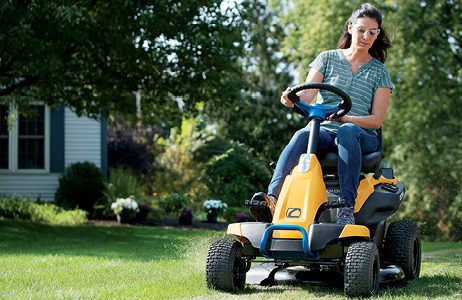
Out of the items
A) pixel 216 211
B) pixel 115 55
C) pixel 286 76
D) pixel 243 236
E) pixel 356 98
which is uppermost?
pixel 286 76

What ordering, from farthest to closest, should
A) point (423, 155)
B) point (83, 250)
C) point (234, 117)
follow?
point (423, 155)
point (234, 117)
point (83, 250)

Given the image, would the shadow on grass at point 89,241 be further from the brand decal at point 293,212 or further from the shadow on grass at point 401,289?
the brand decal at point 293,212

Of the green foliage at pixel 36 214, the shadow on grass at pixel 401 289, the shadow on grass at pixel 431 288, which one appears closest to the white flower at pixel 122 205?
the green foliage at pixel 36 214

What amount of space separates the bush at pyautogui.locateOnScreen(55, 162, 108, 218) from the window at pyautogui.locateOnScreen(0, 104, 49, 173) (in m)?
0.60

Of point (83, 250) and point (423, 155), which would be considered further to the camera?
point (423, 155)

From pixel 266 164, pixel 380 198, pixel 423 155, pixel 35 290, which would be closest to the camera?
pixel 35 290

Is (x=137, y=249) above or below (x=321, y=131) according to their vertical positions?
below

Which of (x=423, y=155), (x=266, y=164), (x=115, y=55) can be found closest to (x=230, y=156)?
(x=266, y=164)

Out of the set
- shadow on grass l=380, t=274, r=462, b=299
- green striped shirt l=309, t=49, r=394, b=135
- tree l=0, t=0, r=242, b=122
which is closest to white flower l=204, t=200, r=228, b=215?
tree l=0, t=0, r=242, b=122

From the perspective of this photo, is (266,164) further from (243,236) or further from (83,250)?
(243,236)

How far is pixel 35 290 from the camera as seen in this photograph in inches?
110

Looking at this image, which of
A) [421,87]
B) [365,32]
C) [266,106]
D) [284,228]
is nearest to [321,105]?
[365,32]

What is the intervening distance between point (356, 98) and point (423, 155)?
1034 centimetres

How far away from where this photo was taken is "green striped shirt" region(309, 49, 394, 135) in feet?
11.1
